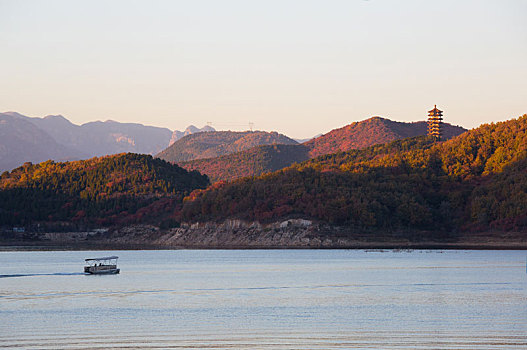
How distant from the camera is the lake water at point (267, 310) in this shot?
150 ft

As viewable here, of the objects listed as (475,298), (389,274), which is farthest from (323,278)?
(475,298)

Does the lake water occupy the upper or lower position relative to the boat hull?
lower

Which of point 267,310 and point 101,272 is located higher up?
point 101,272

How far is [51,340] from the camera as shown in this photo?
4622cm

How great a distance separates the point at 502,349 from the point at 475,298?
29.7m

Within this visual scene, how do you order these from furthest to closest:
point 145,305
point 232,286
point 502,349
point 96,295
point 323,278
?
1. point 323,278
2. point 232,286
3. point 96,295
4. point 145,305
5. point 502,349

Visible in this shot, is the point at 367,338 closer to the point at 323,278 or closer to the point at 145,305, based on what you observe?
the point at 145,305

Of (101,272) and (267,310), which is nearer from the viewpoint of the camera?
(267,310)

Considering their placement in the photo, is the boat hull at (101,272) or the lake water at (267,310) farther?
the boat hull at (101,272)

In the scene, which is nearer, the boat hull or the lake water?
the lake water

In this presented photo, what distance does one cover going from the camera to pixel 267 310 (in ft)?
202

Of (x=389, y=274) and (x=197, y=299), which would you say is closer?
(x=197, y=299)

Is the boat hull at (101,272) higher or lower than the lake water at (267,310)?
higher

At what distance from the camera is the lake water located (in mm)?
45594
